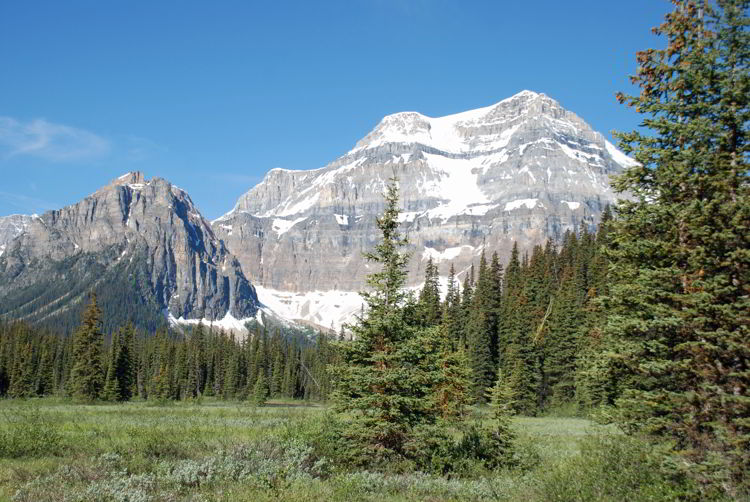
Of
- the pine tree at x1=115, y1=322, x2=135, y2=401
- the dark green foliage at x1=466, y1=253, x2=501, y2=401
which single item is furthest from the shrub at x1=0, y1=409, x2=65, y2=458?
the pine tree at x1=115, y1=322, x2=135, y2=401

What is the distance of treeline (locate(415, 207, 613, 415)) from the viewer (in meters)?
60.5

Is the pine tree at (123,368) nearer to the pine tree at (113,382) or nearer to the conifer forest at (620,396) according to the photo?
the pine tree at (113,382)

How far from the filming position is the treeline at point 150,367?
62125 millimetres

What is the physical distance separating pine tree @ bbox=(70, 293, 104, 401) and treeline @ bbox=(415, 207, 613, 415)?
3446 centimetres

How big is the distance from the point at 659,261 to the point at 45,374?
10555 cm

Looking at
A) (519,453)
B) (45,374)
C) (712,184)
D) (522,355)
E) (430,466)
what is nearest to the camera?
(712,184)

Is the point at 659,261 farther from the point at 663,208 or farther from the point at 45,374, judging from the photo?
the point at 45,374

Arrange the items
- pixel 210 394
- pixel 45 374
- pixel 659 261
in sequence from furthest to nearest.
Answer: pixel 210 394, pixel 45 374, pixel 659 261

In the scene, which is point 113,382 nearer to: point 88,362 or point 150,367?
point 88,362

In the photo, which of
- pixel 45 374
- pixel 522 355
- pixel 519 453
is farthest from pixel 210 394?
pixel 519 453

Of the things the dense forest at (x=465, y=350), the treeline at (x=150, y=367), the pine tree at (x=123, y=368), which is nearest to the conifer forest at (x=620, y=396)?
the dense forest at (x=465, y=350)

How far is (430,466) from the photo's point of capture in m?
17.9

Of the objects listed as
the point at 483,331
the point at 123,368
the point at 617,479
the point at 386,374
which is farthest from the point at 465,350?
the point at 617,479

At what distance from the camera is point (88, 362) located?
196 ft
